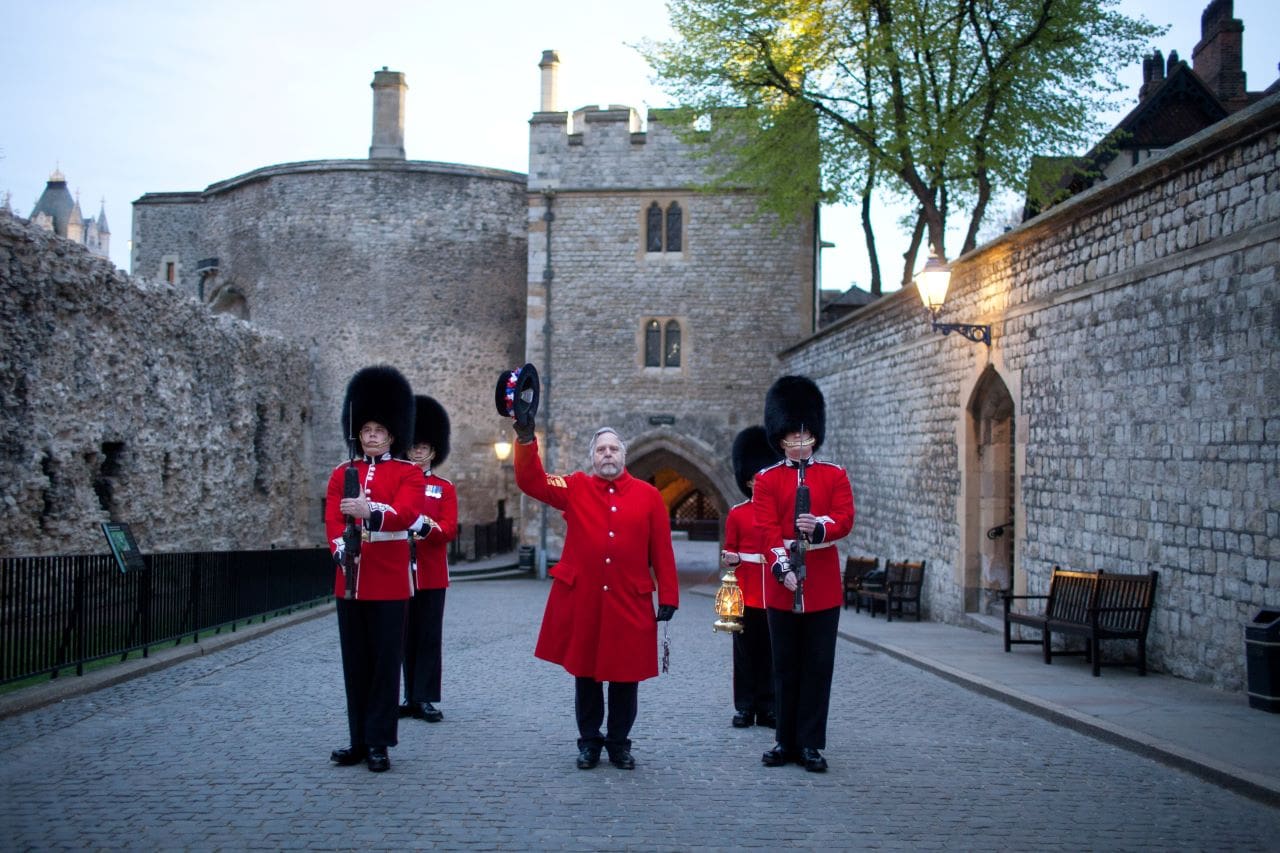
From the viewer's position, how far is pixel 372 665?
6.52m

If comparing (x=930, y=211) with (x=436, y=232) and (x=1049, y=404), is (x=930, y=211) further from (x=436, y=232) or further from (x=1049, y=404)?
(x=436, y=232)

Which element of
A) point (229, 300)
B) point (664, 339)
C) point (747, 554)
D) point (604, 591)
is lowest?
point (604, 591)

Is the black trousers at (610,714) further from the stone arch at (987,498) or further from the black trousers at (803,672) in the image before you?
the stone arch at (987,498)

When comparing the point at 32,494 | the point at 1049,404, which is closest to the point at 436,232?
the point at 32,494

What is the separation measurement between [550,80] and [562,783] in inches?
1027

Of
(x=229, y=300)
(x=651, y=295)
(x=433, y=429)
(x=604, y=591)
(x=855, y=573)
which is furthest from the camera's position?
(x=229, y=300)

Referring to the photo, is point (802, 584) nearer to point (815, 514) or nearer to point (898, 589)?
point (815, 514)

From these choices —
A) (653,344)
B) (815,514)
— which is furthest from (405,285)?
(815,514)

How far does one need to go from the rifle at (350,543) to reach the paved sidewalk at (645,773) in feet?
3.10

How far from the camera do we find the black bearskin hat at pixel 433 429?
900 cm

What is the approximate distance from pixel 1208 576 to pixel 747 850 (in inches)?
217

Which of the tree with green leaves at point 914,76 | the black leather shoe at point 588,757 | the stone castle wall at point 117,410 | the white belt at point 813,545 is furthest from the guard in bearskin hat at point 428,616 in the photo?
the tree with green leaves at point 914,76

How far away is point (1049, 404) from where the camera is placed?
11836 mm

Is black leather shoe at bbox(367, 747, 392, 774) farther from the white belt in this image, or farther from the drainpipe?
the drainpipe
